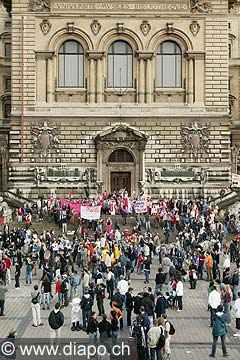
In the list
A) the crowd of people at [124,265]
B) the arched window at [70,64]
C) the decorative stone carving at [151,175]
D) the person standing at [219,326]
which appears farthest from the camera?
the arched window at [70,64]

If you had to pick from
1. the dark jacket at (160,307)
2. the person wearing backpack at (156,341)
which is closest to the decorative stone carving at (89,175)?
the dark jacket at (160,307)

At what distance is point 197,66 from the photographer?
186 feet

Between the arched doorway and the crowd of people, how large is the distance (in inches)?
99.2

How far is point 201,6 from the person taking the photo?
56.8 m

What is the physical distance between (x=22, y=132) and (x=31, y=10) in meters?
9.88

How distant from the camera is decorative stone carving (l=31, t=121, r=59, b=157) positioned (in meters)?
56.1

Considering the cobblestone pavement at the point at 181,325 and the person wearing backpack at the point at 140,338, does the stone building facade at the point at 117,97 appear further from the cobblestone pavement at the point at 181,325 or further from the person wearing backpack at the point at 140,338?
the person wearing backpack at the point at 140,338

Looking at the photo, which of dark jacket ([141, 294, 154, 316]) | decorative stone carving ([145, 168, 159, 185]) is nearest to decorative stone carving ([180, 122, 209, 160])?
A: decorative stone carving ([145, 168, 159, 185])

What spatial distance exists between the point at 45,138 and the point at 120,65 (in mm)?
8532

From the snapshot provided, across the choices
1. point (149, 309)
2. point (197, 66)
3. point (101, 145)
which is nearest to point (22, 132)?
point (101, 145)

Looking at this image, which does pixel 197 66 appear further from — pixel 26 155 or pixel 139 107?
pixel 26 155

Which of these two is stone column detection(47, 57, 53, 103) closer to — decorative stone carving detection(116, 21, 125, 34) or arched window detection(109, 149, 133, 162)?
decorative stone carving detection(116, 21, 125, 34)

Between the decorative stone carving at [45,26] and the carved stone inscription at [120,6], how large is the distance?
1203 millimetres

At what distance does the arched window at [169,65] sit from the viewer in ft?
186
